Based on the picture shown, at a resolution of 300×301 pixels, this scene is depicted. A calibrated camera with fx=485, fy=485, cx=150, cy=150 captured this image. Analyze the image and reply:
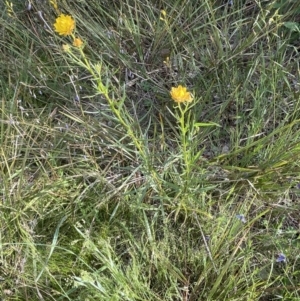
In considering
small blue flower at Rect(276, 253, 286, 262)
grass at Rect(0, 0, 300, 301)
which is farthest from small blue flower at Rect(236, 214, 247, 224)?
small blue flower at Rect(276, 253, 286, 262)

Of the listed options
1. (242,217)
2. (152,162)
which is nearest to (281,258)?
(242,217)

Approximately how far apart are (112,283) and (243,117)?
25.7 inches

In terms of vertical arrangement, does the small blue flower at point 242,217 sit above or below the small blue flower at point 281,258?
above

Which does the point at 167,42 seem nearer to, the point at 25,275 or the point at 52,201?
the point at 52,201

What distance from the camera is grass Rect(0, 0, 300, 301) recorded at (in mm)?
1295

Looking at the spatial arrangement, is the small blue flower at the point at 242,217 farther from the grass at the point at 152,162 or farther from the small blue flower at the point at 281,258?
the small blue flower at the point at 281,258

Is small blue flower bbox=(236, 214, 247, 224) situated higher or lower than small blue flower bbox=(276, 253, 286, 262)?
higher

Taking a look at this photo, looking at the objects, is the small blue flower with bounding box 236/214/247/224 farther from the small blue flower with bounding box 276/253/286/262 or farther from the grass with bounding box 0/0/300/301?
the small blue flower with bounding box 276/253/286/262

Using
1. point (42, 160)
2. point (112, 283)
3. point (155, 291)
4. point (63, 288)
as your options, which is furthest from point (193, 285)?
point (42, 160)

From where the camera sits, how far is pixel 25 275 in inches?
53.6

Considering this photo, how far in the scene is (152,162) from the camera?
4.44 ft

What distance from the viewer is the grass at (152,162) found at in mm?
1295

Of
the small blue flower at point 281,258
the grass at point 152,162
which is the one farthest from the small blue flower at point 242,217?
the small blue flower at point 281,258

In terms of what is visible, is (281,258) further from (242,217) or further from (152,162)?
(152,162)
